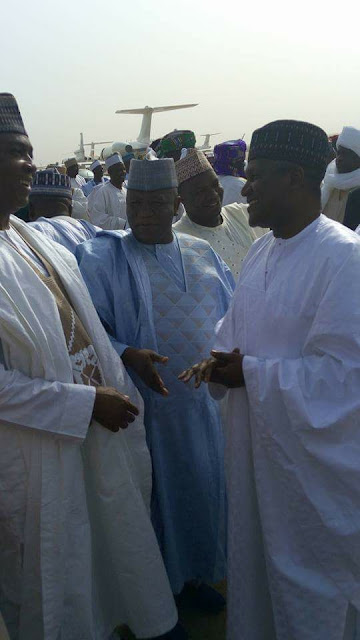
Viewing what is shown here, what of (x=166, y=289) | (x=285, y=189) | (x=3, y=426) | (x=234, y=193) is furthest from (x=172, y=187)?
(x=234, y=193)

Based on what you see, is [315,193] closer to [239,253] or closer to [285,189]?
[285,189]

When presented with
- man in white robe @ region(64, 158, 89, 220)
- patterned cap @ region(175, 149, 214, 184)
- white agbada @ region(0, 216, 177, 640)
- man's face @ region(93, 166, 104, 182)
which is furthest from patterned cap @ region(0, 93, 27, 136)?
man's face @ region(93, 166, 104, 182)

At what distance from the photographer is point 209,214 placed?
3938 millimetres

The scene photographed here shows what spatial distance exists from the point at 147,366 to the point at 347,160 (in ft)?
12.4

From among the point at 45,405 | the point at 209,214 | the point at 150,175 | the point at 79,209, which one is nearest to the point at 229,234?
the point at 209,214

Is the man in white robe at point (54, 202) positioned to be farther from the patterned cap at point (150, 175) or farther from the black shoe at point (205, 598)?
the black shoe at point (205, 598)

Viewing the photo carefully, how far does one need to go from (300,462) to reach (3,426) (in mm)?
1027

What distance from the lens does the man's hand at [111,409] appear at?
2234 mm

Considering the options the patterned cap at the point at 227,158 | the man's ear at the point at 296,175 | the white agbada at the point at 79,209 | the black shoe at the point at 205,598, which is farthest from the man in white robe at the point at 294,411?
the white agbada at the point at 79,209

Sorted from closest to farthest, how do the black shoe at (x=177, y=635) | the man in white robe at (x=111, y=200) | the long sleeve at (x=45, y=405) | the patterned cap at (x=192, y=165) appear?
the long sleeve at (x=45, y=405) → the black shoe at (x=177, y=635) → the patterned cap at (x=192, y=165) → the man in white robe at (x=111, y=200)

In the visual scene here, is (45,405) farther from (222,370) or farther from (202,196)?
(202,196)

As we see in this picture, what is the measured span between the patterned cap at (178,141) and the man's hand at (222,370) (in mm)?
3388

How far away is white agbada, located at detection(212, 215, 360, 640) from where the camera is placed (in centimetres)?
212

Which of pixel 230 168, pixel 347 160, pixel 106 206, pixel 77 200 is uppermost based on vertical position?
pixel 347 160
